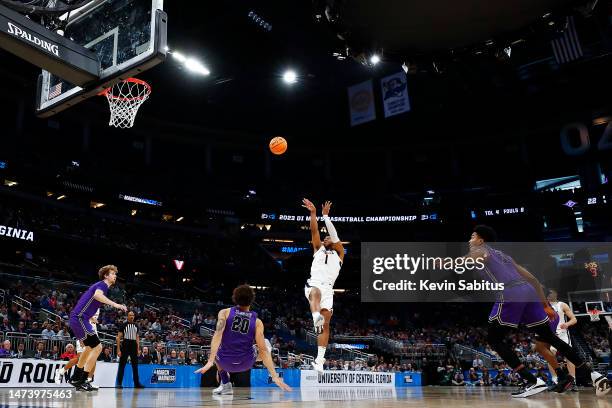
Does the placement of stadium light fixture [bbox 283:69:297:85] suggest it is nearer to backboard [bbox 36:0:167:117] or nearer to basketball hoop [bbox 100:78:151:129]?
basketball hoop [bbox 100:78:151:129]

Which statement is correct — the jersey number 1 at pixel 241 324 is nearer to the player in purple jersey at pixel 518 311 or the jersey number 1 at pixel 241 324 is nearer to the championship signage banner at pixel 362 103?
the player in purple jersey at pixel 518 311

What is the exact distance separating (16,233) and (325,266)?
24657mm

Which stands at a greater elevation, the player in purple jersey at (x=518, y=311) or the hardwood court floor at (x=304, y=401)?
the player in purple jersey at (x=518, y=311)

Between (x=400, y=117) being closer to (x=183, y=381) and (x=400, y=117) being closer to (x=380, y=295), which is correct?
(x=380, y=295)

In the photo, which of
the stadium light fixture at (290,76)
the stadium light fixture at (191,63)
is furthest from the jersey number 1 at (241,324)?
the stadium light fixture at (290,76)

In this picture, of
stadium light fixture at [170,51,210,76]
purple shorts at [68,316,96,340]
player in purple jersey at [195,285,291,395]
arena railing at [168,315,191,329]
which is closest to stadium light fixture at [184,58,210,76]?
stadium light fixture at [170,51,210,76]

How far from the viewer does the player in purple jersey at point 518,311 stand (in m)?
7.01

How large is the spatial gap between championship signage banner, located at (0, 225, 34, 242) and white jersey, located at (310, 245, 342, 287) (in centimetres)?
2398

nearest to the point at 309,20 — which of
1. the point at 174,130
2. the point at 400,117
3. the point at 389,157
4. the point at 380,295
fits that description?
the point at 400,117

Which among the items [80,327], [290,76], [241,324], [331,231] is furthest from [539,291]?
[290,76]

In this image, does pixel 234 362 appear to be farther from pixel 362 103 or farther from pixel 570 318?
pixel 362 103

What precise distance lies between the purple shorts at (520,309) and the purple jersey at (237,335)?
10.5 feet

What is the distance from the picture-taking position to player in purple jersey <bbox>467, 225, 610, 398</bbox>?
23.0 ft

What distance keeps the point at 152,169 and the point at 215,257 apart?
8.03 m
